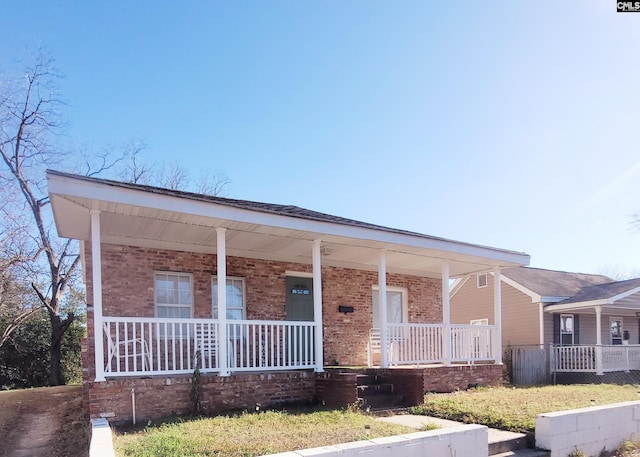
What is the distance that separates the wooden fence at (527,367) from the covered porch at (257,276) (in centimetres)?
346

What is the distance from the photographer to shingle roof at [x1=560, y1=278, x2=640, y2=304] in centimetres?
1844

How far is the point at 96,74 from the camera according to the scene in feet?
54.6

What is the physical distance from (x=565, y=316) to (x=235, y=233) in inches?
618

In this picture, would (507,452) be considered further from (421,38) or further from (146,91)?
(146,91)

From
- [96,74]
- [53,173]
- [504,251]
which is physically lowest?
[504,251]

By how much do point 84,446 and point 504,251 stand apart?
9478 mm

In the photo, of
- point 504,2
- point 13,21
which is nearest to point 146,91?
point 13,21

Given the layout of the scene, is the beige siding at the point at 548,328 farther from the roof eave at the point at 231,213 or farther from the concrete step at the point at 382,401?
the concrete step at the point at 382,401

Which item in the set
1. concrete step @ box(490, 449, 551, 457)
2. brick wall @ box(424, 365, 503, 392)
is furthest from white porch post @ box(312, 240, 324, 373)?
concrete step @ box(490, 449, 551, 457)

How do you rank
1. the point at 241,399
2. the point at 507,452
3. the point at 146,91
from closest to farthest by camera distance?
the point at 507,452 → the point at 241,399 → the point at 146,91

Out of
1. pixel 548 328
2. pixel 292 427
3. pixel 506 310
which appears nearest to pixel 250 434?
pixel 292 427

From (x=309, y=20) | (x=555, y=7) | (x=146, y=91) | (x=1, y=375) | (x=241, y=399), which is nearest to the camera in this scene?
(x=241, y=399)

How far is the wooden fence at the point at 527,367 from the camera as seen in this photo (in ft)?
51.6

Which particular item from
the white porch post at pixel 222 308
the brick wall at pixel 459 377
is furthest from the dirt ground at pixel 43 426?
the brick wall at pixel 459 377
